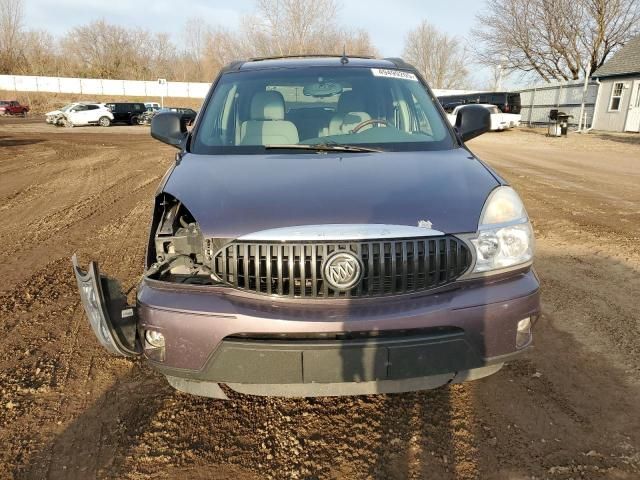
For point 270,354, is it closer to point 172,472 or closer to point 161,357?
point 161,357

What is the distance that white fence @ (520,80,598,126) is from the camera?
93.8 ft

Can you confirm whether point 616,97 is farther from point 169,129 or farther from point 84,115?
point 84,115

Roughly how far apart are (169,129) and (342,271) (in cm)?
212

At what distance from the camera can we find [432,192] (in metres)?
2.34

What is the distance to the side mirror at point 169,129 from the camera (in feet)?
11.6

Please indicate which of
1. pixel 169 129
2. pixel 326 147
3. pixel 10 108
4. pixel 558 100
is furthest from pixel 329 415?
pixel 10 108

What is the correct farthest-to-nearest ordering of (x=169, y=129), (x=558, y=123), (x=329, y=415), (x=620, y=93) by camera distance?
(x=620, y=93) < (x=558, y=123) < (x=169, y=129) < (x=329, y=415)

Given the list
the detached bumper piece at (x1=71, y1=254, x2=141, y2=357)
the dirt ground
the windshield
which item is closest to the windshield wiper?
the windshield

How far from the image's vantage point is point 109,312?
2.17 m

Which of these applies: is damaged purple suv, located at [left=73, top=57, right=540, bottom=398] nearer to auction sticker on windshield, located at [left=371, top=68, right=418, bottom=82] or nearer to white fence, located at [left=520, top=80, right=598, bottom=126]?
auction sticker on windshield, located at [left=371, top=68, right=418, bottom=82]

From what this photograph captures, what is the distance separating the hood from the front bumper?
0.33 meters

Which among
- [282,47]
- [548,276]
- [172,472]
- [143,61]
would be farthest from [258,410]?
[143,61]

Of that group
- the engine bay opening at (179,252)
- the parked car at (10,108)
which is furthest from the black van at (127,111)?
the engine bay opening at (179,252)

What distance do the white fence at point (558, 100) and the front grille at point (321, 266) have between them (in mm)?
28733
